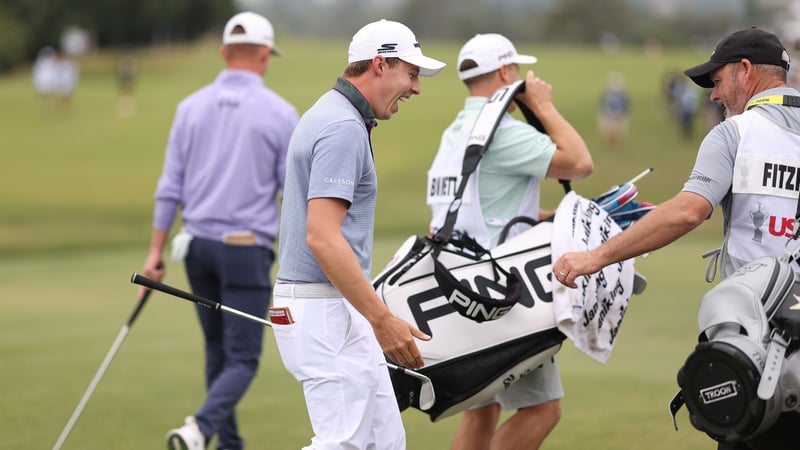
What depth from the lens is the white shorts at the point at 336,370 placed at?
15.4 ft

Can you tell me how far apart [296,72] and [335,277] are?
5146cm

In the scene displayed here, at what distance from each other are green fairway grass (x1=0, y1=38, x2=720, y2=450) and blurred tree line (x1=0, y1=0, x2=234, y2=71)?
2669 cm

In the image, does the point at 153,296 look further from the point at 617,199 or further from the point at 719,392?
the point at 719,392

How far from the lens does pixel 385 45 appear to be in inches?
190

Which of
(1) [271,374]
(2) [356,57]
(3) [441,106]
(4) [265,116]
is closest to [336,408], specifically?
(2) [356,57]

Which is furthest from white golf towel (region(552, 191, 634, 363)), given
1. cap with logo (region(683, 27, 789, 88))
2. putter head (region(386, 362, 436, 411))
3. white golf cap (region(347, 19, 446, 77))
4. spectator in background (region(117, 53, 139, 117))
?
spectator in background (region(117, 53, 139, 117))

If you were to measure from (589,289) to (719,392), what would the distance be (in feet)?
4.44

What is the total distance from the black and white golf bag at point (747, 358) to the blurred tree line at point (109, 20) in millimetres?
66656

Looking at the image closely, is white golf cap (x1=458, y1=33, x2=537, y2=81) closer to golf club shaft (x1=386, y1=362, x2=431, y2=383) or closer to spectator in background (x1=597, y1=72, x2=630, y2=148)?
golf club shaft (x1=386, y1=362, x2=431, y2=383)

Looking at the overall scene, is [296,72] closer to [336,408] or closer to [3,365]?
[3,365]

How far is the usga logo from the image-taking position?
4.25 m

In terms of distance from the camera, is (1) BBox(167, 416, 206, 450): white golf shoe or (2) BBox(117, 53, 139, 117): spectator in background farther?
(2) BBox(117, 53, 139, 117): spectator in background

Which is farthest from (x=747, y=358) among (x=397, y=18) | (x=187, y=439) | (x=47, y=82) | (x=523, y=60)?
(x=397, y=18)

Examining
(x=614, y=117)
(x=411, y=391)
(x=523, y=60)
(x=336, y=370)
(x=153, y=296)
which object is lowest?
(x=614, y=117)
